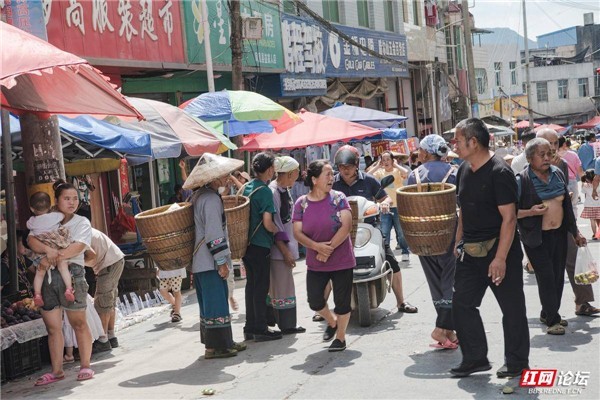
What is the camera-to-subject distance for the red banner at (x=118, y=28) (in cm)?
1451

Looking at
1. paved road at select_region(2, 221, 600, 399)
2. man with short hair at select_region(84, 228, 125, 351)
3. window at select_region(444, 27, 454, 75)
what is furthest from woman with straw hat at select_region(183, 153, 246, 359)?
window at select_region(444, 27, 454, 75)

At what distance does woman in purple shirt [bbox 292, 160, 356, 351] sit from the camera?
8.27m

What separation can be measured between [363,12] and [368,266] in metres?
23.1

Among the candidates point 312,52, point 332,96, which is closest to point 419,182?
point 312,52

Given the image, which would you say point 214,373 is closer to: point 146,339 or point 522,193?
point 146,339

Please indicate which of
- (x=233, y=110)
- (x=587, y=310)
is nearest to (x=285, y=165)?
(x=587, y=310)

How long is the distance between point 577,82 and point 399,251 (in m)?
67.2

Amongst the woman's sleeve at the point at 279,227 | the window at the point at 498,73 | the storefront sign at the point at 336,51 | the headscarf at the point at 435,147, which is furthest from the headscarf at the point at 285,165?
the window at the point at 498,73

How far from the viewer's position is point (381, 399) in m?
6.62

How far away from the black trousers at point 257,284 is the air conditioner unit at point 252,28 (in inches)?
405

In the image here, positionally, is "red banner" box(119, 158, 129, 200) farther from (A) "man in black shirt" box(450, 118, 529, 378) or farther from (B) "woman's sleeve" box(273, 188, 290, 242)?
(A) "man in black shirt" box(450, 118, 529, 378)

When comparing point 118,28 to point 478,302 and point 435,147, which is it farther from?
point 478,302

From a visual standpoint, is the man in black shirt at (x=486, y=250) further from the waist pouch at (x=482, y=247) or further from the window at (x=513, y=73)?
the window at (x=513, y=73)

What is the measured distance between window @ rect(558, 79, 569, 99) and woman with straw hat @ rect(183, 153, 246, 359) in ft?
244
